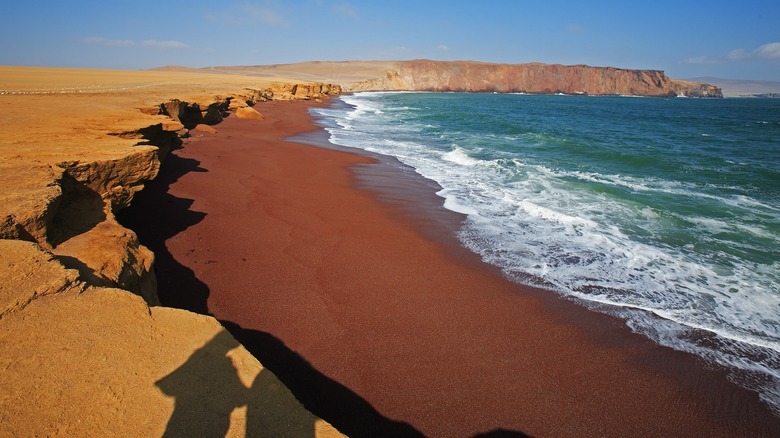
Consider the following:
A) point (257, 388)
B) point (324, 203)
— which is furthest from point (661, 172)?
point (257, 388)

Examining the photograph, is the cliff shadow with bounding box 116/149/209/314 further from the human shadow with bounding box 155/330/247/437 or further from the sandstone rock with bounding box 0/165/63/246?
the human shadow with bounding box 155/330/247/437

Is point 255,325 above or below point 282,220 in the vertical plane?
above

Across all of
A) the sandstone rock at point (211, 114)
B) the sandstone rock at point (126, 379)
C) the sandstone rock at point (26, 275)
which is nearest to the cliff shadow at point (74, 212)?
the sandstone rock at point (26, 275)

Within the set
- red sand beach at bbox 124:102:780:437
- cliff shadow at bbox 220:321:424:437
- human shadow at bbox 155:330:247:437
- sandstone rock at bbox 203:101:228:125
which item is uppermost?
human shadow at bbox 155:330:247:437

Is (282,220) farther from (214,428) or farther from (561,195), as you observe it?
(561,195)

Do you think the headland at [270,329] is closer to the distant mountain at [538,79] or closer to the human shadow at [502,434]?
the human shadow at [502,434]

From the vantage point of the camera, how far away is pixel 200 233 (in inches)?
247

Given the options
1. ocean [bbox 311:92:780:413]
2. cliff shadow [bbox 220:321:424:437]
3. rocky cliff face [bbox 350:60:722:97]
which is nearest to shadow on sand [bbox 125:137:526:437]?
cliff shadow [bbox 220:321:424:437]

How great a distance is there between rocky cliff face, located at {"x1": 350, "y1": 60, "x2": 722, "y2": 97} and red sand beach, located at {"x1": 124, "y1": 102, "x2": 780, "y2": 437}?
13499cm

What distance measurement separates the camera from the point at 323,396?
3473 mm

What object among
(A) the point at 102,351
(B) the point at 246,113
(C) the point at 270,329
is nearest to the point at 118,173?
(C) the point at 270,329

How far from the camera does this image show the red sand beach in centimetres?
349

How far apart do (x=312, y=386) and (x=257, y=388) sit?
1.43 meters

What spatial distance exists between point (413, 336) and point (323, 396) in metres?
1.26
